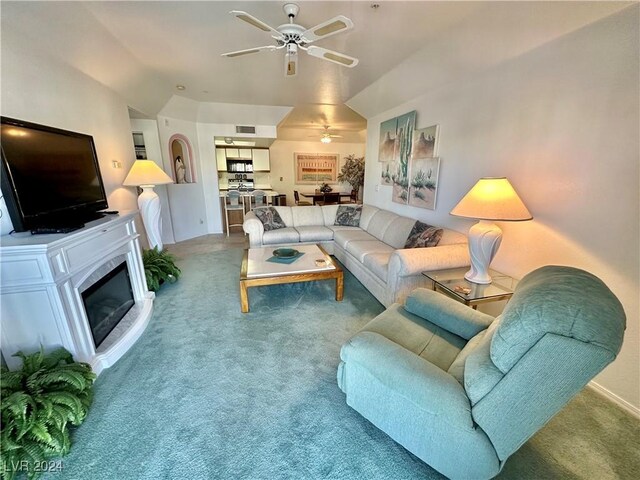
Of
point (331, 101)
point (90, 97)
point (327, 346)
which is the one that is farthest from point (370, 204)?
point (90, 97)

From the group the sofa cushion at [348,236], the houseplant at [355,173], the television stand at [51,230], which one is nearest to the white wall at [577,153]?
the sofa cushion at [348,236]

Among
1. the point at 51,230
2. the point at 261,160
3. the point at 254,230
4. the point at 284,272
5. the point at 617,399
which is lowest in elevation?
the point at 617,399

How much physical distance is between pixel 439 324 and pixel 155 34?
3379 millimetres

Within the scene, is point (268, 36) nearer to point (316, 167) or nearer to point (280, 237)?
point (280, 237)

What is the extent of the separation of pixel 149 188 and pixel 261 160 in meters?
4.04

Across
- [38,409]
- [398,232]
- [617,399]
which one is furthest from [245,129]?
[617,399]

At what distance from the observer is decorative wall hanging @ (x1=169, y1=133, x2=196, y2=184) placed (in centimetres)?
498

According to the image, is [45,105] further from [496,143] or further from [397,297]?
[496,143]

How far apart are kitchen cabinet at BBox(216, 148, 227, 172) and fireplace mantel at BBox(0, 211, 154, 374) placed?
17.1 ft

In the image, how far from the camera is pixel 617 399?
1577 millimetres

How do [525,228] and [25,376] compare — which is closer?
[25,376]

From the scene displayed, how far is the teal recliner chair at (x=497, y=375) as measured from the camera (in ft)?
2.55

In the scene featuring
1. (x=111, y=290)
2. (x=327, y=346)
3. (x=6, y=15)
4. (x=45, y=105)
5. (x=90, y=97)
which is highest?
(x=6, y=15)

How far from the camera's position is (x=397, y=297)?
2.39m
